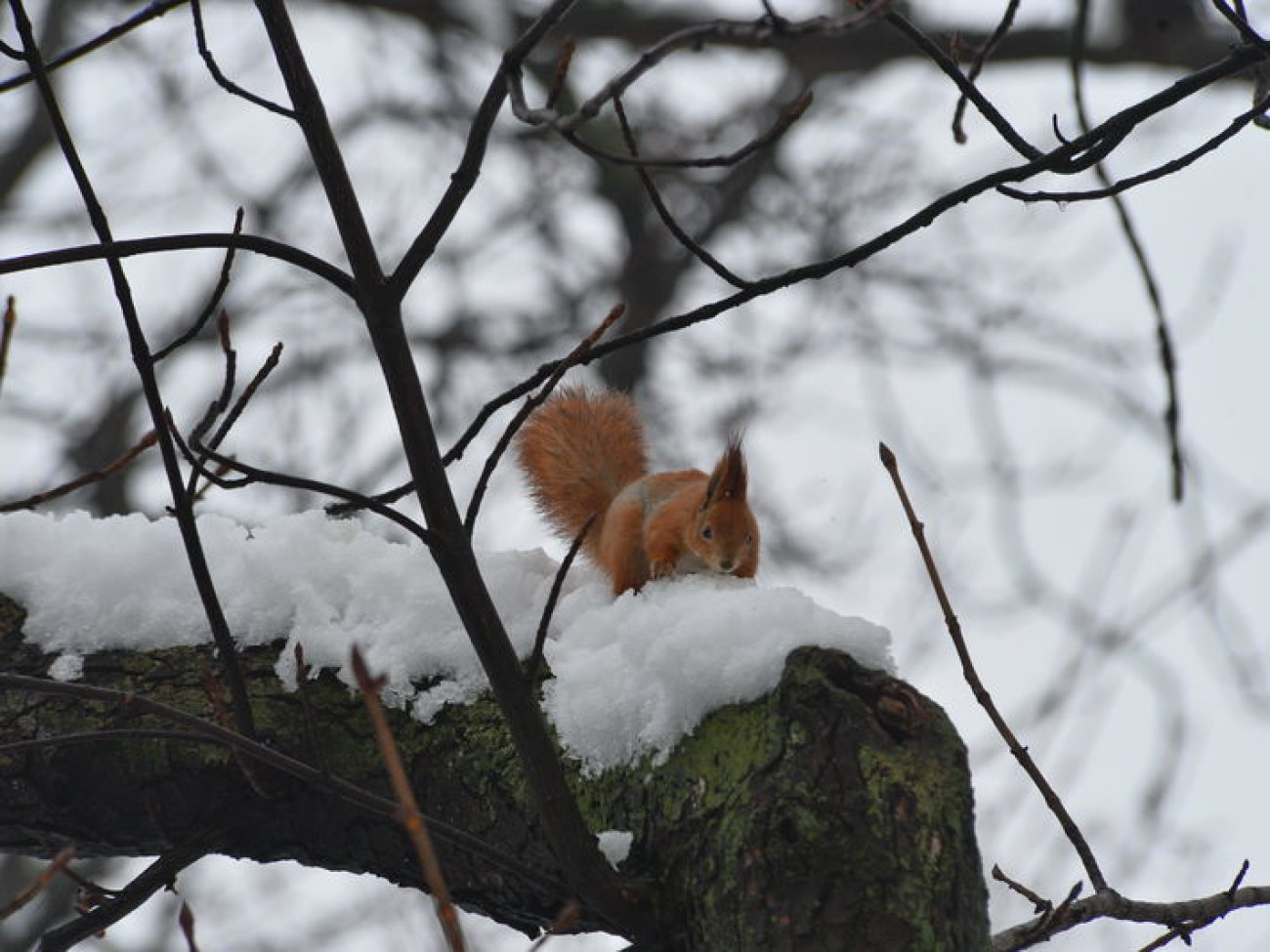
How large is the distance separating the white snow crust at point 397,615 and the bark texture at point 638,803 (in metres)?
0.03

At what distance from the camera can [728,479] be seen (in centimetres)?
219

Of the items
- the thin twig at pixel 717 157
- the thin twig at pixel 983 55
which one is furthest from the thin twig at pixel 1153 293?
the thin twig at pixel 717 157

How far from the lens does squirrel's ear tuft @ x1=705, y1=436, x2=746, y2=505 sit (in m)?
2.18

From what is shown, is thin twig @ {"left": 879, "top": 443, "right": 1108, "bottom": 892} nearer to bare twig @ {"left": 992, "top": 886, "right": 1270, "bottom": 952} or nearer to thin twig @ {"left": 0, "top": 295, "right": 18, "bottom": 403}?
bare twig @ {"left": 992, "top": 886, "right": 1270, "bottom": 952}

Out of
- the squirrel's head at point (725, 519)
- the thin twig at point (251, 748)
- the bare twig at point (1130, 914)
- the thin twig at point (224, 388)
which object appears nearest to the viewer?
the thin twig at point (251, 748)

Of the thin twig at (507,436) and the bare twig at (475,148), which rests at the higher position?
the bare twig at (475,148)

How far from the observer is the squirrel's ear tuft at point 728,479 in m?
2.18

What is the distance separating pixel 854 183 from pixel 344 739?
17.3ft

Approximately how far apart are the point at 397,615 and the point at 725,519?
68 cm

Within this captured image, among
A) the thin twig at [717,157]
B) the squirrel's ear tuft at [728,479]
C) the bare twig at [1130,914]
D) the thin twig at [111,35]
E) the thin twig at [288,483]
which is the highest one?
the squirrel's ear tuft at [728,479]

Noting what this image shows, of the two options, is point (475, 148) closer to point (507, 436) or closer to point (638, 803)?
point (507, 436)

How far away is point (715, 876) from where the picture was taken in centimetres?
123

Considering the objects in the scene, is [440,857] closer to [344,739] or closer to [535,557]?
[344,739]

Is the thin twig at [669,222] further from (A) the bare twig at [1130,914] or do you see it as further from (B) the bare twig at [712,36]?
(A) the bare twig at [1130,914]
